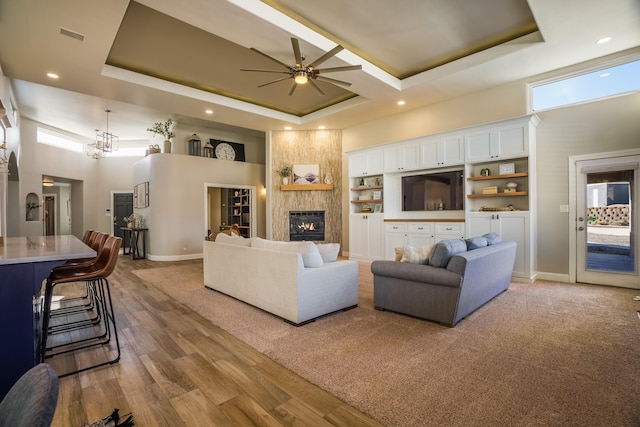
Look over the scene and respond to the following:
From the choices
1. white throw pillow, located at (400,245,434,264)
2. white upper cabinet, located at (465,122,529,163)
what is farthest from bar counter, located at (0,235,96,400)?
white upper cabinet, located at (465,122,529,163)

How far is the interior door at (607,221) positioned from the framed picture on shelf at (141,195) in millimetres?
8892

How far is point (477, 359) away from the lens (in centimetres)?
235

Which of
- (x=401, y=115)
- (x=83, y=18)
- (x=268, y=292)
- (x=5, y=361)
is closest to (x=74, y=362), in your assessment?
(x=5, y=361)

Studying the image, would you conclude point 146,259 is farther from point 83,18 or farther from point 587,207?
point 587,207

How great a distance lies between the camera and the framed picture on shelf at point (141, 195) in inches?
309

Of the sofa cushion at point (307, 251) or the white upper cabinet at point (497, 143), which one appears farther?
the white upper cabinet at point (497, 143)

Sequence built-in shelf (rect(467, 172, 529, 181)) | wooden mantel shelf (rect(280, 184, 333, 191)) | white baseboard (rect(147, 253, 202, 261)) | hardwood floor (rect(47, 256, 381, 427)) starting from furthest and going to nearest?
1. wooden mantel shelf (rect(280, 184, 333, 191))
2. white baseboard (rect(147, 253, 202, 261))
3. built-in shelf (rect(467, 172, 529, 181))
4. hardwood floor (rect(47, 256, 381, 427))

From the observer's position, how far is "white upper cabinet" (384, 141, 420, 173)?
6035 mm

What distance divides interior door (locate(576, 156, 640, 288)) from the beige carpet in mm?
749

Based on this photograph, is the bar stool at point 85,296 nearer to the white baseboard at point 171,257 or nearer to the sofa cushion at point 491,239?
the white baseboard at point 171,257

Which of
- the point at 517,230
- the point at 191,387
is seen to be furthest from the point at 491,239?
the point at 191,387

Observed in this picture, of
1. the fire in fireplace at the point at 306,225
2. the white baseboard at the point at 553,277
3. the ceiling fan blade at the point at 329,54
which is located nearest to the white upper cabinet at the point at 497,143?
the white baseboard at the point at 553,277

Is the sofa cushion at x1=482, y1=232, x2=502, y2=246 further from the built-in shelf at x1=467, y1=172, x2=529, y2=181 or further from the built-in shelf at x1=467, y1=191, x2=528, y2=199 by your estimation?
the built-in shelf at x1=467, y1=172, x2=529, y2=181

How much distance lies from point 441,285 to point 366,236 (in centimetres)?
384
